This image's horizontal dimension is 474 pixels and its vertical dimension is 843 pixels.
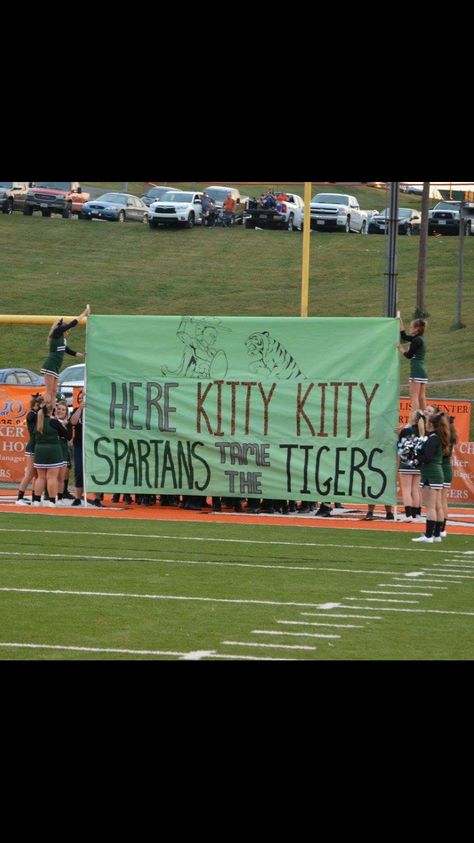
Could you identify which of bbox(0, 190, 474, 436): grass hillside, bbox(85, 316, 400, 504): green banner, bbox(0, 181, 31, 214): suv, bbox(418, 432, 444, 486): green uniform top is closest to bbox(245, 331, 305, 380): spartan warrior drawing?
bbox(85, 316, 400, 504): green banner

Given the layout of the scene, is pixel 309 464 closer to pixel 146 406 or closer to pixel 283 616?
pixel 146 406

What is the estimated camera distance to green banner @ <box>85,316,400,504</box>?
1752 centimetres

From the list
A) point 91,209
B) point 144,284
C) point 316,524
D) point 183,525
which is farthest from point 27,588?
point 91,209

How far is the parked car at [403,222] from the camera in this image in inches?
1877

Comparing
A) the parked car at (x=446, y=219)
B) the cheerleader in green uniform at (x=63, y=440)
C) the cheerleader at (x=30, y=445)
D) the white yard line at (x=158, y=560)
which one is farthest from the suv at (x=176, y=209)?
the white yard line at (x=158, y=560)

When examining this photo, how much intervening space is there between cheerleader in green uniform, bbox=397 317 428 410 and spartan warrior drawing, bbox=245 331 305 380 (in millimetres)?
1685

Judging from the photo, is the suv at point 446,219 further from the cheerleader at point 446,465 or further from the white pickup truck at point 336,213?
the cheerleader at point 446,465

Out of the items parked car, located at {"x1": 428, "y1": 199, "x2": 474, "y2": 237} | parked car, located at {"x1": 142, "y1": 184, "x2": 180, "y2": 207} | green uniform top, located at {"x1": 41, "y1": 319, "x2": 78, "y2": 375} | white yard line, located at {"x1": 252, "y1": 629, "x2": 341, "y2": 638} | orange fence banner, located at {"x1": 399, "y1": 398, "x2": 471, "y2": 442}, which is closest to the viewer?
white yard line, located at {"x1": 252, "y1": 629, "x2": 341, "y2": 638}

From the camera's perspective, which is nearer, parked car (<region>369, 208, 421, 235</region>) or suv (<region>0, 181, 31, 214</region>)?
parked car (<region>369, 208, 421, 235</region>)

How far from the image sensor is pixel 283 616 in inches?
399

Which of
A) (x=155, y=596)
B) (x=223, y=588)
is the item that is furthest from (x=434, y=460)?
(x=155, y=596)

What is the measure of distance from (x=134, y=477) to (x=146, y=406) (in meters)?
0.96

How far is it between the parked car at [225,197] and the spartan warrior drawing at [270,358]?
31.7 m

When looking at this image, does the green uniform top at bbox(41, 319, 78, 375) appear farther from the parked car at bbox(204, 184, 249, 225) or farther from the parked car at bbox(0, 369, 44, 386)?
the parked car at bbox(204, 184, 249, 225)
